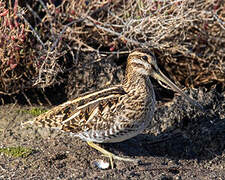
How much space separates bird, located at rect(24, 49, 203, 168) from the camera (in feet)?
13.2

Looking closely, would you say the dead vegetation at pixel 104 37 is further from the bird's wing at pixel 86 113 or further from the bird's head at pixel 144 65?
the bird's head at pixel 144 65

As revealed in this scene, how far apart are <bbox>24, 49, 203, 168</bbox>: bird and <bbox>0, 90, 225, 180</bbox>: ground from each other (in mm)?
235

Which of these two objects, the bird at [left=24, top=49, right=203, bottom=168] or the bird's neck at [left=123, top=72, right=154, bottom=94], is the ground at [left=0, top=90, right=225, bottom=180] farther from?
the bird's neck at [left=123, top=72, right=154, bottom=94]

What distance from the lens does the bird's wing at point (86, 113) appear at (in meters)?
4.08

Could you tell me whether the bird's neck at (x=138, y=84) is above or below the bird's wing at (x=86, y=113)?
above

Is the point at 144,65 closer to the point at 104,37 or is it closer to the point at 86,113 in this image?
the point at 86,113

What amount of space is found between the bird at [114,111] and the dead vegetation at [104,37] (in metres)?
0.86

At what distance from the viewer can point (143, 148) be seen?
463 centimetres

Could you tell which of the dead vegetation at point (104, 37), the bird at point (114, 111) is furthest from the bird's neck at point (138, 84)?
the dead vegetation at point (104, 37)

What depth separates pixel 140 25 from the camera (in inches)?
208

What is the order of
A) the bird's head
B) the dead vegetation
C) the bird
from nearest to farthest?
the bird
the bird's head
the dead vegetation

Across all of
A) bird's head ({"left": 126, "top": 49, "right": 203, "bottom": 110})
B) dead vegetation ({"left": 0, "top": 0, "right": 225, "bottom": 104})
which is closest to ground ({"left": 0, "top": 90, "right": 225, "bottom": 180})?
dead vegetation ({"left": 0, "top": 0, "right": 225, "bottom": 104})

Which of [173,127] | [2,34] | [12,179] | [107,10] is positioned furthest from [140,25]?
[12,179]

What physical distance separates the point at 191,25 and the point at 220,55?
69 cm
